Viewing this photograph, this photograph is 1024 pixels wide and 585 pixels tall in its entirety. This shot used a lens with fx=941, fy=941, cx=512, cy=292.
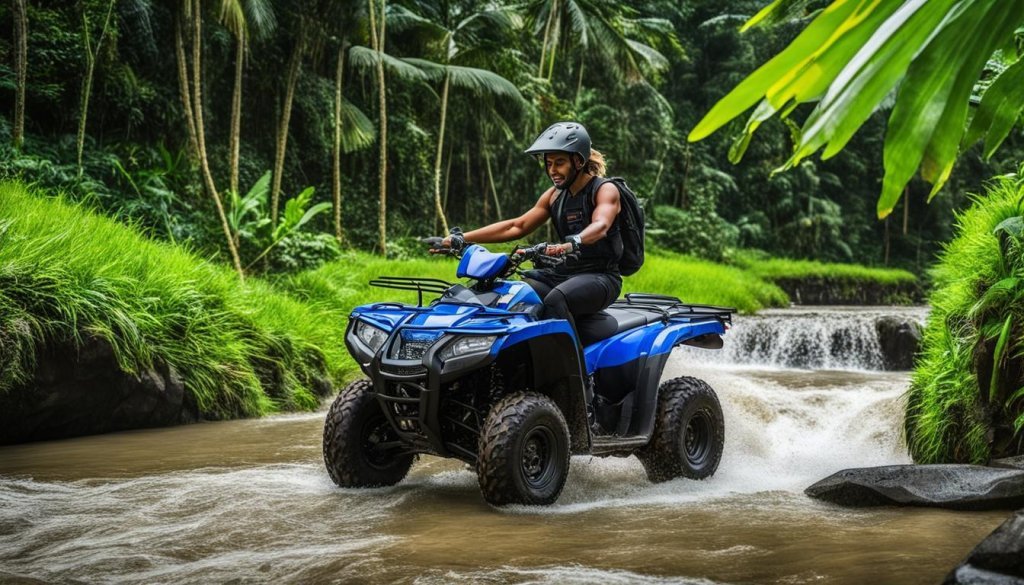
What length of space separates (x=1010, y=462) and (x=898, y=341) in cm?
1137

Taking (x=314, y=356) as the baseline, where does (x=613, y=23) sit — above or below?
above

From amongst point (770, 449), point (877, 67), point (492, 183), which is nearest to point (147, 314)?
point (770, 449)

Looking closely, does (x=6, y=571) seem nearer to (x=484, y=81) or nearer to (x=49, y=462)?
(x=49, y=462)

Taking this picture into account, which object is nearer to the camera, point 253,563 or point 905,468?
point 253,563

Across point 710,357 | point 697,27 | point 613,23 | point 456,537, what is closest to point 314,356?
point 456,537

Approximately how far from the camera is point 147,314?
838 cm

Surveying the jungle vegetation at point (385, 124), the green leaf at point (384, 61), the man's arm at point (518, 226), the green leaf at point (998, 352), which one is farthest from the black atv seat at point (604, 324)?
the green leaf at point (384, 61)

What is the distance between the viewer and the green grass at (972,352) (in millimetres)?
5516

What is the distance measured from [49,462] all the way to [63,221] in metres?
3.62

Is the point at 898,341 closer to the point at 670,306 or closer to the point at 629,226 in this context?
the point at 670,306

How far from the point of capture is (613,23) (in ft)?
93.9

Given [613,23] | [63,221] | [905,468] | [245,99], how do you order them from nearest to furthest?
[905,468] → [63,221] → [245,99] → [613,23]

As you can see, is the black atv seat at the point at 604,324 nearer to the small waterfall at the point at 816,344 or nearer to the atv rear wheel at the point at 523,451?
the atv rear wheel at the point at 523,451

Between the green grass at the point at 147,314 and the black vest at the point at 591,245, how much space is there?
4302mm
